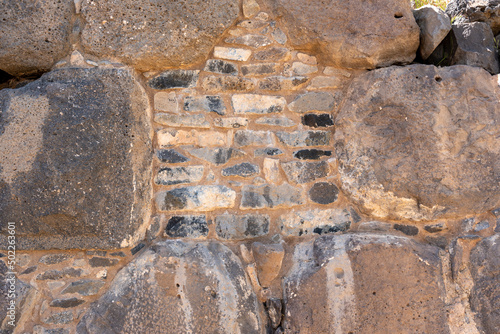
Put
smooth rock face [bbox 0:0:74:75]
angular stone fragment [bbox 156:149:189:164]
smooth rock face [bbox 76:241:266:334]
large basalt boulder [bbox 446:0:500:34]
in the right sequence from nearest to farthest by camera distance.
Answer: smooth rock face [bbox 76:241:266:334], smooth rock face [bbox 0:0:74:75], angular stone fragment [bbox 156:149:189:164], large basalt boulder [bbox 446:0:500:34]

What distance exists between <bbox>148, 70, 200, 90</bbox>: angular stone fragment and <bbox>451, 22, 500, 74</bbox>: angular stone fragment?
1.41 metres

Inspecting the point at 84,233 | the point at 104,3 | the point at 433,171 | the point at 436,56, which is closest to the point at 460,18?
the point at 436,56

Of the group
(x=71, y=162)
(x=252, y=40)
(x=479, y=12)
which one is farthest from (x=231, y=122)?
(x=479, y=12)

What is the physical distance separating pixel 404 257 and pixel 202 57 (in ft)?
4.65

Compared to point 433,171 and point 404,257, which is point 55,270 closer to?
point 404,257

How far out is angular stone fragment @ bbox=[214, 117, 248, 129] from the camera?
2076mm

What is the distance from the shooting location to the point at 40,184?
1.82 m

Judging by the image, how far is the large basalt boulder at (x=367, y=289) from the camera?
1830 millimetres

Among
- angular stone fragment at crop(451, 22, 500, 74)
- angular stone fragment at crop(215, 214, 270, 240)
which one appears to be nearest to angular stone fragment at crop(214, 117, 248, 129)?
angular stone fragment at crop(215, 214, 270, 240)

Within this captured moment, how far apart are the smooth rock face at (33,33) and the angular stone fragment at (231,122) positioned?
33.2 inches

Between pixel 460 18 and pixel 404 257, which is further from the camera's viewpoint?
pixel 460 18

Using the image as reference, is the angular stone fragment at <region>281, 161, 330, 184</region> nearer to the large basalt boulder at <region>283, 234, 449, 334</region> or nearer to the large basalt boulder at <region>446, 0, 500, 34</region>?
the large basalt boulder at <region>283, 234, 449, 334</region>

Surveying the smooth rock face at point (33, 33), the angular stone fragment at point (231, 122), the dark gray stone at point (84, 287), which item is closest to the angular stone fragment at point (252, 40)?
the angular stone fragment at point (231, 122)

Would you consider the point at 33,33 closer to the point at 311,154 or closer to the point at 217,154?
the point at 217,154
